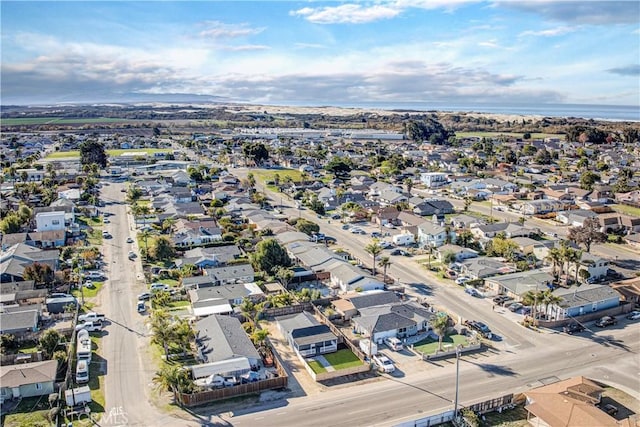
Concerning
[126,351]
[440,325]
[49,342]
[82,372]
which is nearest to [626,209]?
[440,325]

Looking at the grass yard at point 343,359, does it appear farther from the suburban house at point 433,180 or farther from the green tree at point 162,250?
the suburban house at point 433,180

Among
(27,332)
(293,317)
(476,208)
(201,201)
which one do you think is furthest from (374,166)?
(27,332)

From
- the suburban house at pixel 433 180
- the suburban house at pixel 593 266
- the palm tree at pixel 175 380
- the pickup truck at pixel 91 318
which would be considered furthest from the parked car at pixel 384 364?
the suburban house at pixel 433 180

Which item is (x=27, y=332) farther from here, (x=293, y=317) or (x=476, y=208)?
(x=476, y=208)

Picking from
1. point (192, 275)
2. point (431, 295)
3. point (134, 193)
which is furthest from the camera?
point (134, 193)

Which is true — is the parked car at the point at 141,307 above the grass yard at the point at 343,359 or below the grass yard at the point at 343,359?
above

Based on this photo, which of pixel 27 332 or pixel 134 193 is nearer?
pixel 27 332
